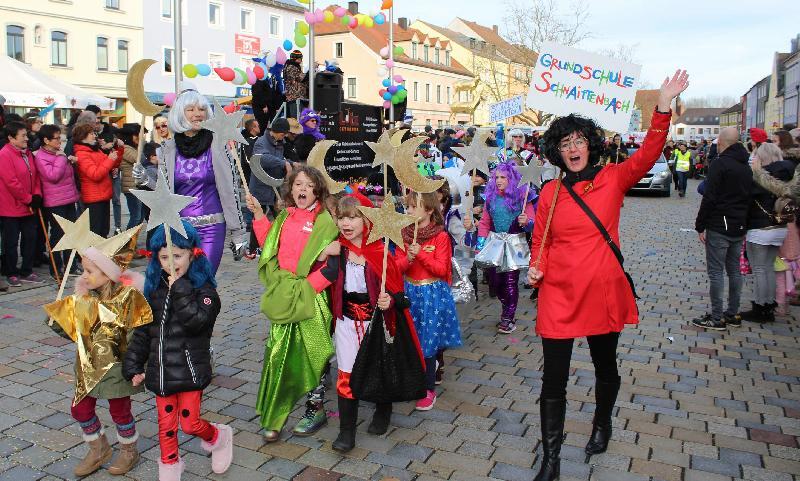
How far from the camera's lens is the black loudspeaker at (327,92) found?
31.7 ft

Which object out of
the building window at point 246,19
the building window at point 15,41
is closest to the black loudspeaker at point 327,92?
the building window at point 15,41

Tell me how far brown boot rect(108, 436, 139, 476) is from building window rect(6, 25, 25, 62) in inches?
1263

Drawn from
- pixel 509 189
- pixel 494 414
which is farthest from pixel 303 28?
pixel 494 414

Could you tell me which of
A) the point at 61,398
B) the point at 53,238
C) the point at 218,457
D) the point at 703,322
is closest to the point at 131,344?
the point at 218,457

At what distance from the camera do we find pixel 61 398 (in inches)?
187

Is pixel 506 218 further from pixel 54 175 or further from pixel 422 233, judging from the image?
pixel 54 175

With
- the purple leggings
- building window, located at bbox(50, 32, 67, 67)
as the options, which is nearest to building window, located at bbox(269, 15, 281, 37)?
building window, located at bbox(50, 32, 67, 67)

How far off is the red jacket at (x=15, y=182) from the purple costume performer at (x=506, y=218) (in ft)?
17.1

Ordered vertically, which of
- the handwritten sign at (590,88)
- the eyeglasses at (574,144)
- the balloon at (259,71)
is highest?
the balloon at (259,71)

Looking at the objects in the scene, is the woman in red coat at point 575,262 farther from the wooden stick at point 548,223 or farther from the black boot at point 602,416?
the black boot at point 602,416

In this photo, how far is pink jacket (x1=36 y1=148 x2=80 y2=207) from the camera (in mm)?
8211

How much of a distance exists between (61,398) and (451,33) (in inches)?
2601

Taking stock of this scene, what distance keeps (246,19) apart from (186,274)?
1678 inches

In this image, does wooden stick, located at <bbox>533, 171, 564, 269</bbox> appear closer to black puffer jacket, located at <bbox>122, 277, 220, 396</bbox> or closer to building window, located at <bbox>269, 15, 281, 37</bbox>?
black puffer jacket, located at <bbox>122, 277, 220, 396</bbox>
